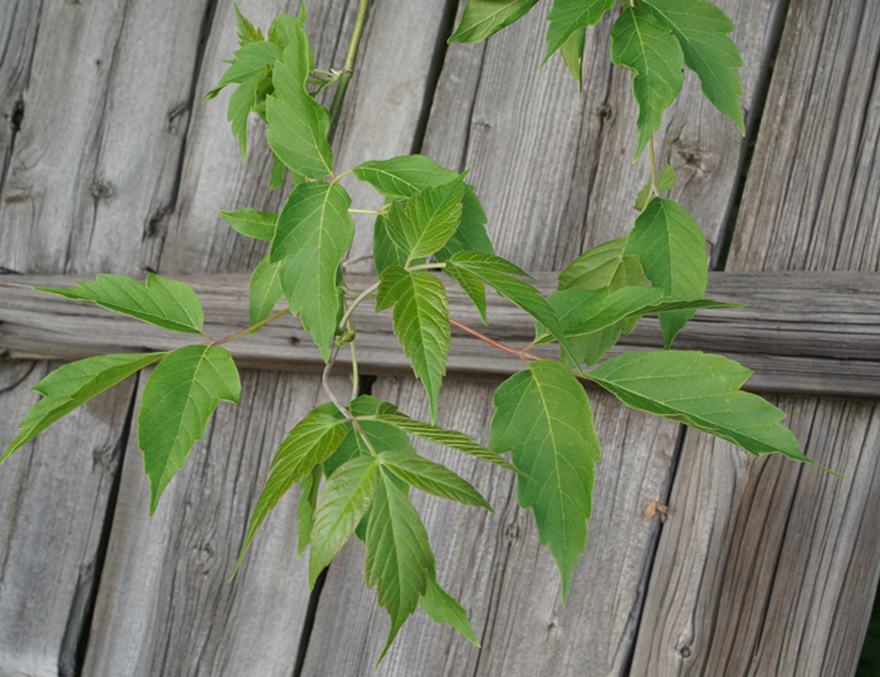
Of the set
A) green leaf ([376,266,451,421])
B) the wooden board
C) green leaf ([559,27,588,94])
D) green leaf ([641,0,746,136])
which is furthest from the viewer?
the wooden board

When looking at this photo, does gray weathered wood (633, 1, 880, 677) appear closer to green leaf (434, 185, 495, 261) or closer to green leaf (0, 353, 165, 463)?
green leaf (434, 185, 495, 261)

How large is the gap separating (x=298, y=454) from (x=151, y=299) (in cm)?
19

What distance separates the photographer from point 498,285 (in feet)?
1.34

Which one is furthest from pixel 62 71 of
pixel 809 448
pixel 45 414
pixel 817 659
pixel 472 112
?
pixel 817 659

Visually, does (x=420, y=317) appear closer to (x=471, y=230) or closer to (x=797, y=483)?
(x=471, y=230)

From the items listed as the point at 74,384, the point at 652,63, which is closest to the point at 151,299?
the point at 74,384

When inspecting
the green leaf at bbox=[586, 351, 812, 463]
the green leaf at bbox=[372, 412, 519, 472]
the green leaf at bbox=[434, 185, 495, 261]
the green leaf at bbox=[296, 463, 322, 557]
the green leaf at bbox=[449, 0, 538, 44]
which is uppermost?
the green leaf at bbox=[449, 0, 538, 44]

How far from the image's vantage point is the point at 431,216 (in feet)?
1.41

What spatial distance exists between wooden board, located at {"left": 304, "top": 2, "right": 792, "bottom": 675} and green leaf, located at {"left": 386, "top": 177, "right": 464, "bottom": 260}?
62 centimetres

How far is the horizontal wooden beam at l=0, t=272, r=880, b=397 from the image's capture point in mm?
808

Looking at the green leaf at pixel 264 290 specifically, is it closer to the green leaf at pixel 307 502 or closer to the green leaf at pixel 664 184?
the green leaf at pixel 307 502

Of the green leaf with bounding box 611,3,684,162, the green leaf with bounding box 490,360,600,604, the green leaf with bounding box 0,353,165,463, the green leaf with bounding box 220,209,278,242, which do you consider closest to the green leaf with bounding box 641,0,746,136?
the green leaf with bounding box 611,3,684,162

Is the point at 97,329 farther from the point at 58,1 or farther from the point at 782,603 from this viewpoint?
the point at 782,603

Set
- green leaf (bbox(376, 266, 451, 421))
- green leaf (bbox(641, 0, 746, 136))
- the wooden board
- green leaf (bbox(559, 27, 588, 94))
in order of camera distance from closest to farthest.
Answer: green leaf (bbox(376, 266, 451, 421)), green leaf (bbox(641, 0, 746, 136)), green leaf (bbox(559, 27, 588, 94)), the wooden board
